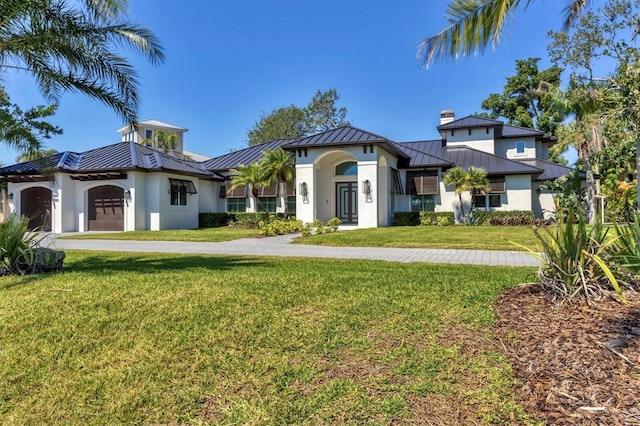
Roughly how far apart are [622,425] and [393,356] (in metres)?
1.75

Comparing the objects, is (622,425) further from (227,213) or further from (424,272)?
(227,213)

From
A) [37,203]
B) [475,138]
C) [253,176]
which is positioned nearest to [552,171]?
[475,138]

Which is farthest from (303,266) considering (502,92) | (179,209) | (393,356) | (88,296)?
(502,92)

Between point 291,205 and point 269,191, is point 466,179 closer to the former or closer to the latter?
point 291,205

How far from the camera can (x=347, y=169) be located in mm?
26562

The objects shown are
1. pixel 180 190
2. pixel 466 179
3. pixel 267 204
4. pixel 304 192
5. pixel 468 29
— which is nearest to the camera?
pixel 468 29

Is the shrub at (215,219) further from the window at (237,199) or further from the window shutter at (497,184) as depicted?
the window shutter at (497,184)

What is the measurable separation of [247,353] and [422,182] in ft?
78.3

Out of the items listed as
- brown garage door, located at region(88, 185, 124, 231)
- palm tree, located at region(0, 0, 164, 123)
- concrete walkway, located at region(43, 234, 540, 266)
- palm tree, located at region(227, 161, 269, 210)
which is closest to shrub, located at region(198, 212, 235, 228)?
palm tree, located at region(227, 161, 269, 210)

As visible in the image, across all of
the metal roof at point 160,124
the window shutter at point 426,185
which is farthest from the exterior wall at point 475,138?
the metal roof at point 160,124

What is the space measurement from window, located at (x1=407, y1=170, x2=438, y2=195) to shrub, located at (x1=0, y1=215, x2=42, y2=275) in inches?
876

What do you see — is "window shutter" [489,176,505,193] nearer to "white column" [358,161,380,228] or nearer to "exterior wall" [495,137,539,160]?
"exterior wall" [495,137,539,160]

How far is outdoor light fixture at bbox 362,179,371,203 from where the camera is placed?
2216cm

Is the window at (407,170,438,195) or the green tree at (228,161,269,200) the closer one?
the green tree at (228,161,269,200)
